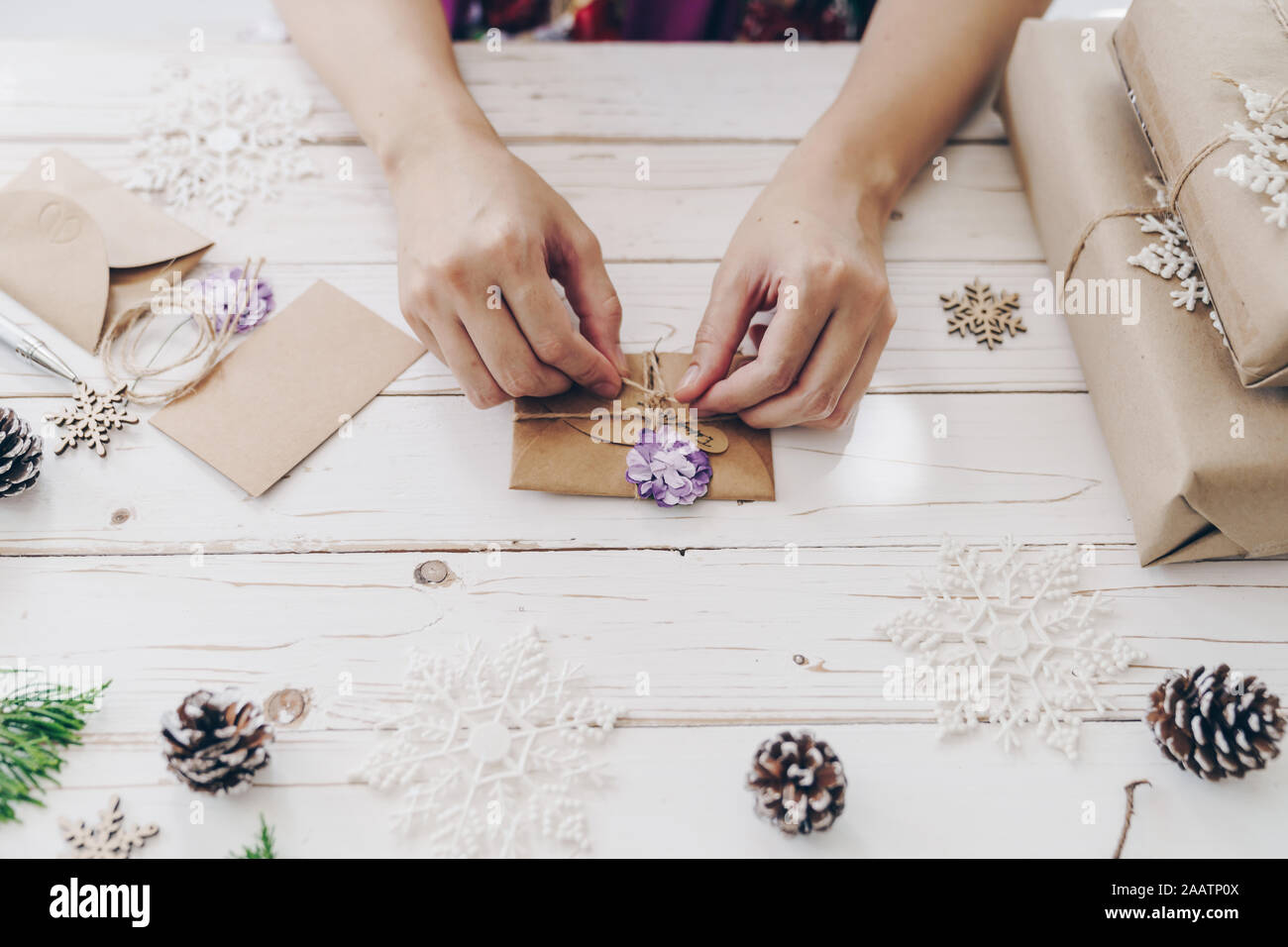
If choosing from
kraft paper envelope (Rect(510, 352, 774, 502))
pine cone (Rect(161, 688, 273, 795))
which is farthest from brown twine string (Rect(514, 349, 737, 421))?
pine cone (Rect(161, 688, 273, 795))

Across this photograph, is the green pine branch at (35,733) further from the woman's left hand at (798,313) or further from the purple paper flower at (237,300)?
the woman's left hand at (798,313)

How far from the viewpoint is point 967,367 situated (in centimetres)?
94

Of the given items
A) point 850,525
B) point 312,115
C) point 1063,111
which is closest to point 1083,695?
point 850,525

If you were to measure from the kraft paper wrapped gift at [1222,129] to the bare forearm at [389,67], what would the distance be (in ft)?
2.32

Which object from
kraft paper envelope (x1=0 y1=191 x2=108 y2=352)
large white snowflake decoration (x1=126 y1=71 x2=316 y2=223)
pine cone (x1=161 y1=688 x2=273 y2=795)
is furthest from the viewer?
large white snowflake decoration (x1=126 y1=71 x2=316 y2=223)

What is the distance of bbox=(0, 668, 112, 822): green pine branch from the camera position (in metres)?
0.71

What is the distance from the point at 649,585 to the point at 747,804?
22 cm

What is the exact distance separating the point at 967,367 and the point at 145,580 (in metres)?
0.88

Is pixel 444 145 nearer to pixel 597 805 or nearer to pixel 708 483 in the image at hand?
pixel 708 483

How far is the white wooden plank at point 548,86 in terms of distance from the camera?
1065 mm

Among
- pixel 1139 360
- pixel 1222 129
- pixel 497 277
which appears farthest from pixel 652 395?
pixel 1222 129

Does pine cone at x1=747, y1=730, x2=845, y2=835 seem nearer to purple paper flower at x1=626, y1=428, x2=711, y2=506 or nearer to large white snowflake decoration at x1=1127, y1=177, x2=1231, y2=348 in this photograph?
purple paper flower at x1=626, y1=428, x2=711, y2=506

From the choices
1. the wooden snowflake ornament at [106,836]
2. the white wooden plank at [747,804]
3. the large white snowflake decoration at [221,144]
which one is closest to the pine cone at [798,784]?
the white wooden plank at [747,804]

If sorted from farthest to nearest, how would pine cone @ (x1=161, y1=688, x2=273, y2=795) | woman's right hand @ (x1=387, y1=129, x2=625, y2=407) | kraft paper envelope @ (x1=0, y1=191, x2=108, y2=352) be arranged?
kraft paper envelope @ (x1=0, y1=191, x2=108, y2=352) → woman's right hand @ (x1=387, y1=129, x2=625, y2=407) → pine cone @ (x1=161, y1=688, x2=273, y2=795)
